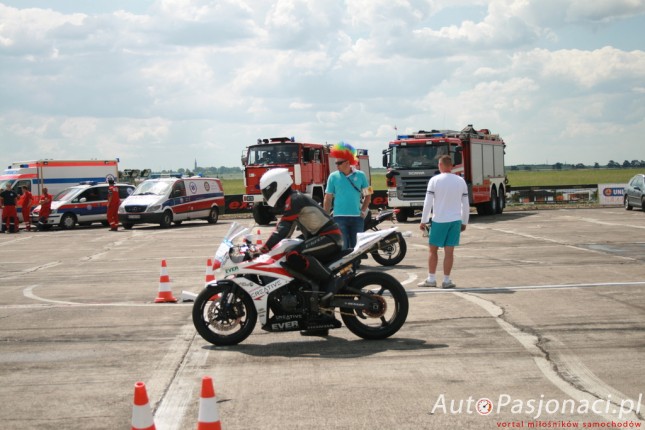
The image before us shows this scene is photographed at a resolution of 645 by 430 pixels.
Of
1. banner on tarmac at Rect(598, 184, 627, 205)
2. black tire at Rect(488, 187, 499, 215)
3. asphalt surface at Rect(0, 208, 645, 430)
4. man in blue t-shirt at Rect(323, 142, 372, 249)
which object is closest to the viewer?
asphalt surface at Rect(0, 208, 645, 430)

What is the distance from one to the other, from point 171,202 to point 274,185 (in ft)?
80.0

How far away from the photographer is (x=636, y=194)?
34.4 m

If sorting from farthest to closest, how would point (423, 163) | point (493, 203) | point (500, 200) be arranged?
point (500, 200) → point (493, 203) → point (423, 163)

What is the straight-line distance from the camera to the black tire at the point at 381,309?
27.5ft

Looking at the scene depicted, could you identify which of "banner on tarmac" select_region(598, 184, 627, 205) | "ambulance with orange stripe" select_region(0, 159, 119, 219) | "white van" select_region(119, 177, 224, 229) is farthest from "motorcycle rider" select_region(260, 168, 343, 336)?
"banner on tarmac" select_region(598, 184, 627, 205)

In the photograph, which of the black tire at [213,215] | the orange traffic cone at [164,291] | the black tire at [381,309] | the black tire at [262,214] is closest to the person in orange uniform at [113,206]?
the black tire at [213,215]

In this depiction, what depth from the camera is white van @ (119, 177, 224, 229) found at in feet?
103

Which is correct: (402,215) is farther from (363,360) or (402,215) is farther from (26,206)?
(363,360)

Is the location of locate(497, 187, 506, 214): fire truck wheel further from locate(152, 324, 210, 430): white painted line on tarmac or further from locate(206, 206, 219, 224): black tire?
locate(152, 324, 210, 430): white painted line on tarmac

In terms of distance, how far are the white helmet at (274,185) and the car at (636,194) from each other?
28.1 metres

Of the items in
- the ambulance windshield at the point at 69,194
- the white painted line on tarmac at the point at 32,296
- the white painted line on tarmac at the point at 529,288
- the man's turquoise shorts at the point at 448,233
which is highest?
the ambulance windshield at the point at 69,194

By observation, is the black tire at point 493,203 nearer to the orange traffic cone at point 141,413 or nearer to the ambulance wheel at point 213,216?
the ambulance wheel at point 213,216

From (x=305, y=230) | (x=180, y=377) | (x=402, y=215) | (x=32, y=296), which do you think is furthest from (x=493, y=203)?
(x=180, y=377)

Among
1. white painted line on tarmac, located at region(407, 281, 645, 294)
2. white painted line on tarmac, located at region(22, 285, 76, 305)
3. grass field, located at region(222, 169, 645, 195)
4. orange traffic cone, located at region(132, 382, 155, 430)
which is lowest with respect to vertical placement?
grass field, located at region(222, 169, 645, 195)
